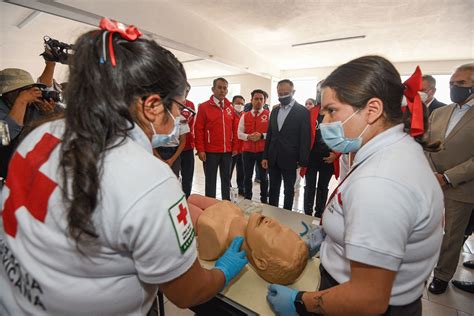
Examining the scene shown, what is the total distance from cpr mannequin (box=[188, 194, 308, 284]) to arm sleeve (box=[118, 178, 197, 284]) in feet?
1.88

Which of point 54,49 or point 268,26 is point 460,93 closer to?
point 54,49

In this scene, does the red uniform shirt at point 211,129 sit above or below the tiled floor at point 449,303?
above

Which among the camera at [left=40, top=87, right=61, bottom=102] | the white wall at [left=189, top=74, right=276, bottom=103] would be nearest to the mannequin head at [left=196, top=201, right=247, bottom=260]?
the camera at [left=40, top=87, right=61, bottom=102]

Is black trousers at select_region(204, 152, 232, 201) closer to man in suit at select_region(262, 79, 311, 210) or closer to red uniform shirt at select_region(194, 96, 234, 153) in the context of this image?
red uniform shirt at select_region(194, 96, 234, 153)

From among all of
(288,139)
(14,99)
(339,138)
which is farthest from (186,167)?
(339,138)

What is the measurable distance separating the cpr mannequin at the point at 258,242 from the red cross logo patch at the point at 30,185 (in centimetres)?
79

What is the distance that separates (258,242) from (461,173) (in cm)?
161

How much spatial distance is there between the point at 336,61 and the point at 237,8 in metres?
4.55

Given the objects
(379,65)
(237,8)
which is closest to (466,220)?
(379,65)

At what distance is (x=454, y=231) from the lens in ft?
5.98

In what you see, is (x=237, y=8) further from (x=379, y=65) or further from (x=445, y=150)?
(x=379, y=65)

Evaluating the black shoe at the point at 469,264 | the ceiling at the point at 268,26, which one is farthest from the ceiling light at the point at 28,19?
the black shoe at the point at 469,264

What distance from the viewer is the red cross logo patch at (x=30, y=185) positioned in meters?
0.52

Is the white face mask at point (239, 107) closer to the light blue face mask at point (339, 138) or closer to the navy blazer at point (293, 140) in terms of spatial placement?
the navy blazer at point (293, 140)
